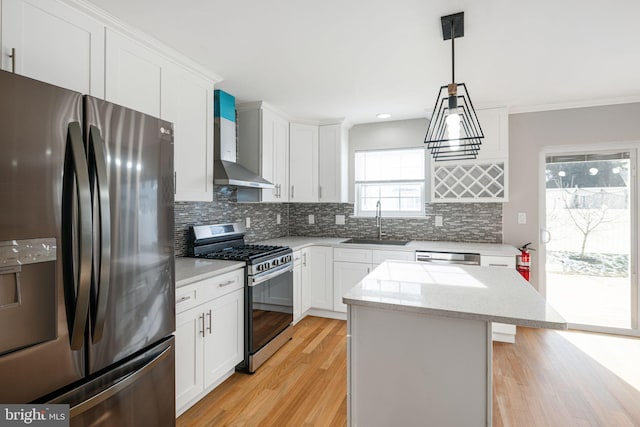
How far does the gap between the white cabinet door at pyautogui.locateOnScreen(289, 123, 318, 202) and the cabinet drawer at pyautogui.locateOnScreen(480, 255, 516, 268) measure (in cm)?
200

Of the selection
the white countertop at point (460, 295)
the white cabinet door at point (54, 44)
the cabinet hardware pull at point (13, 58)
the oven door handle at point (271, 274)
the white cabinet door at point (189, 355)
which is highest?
the white cabinet door at point (54, 44)

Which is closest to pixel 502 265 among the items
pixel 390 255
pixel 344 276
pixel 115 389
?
pixel 390 255

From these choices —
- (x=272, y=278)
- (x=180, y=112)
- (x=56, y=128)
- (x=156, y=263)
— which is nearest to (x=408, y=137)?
(x=272, y=278)

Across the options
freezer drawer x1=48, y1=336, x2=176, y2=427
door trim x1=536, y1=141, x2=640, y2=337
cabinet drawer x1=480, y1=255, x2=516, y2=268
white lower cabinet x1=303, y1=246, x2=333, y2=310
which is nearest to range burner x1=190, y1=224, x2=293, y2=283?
white lower cabinet x1=303, y1=246, x2=333, y2=310

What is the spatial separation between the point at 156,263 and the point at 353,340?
1053 mm

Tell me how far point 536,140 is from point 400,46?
7.56ft

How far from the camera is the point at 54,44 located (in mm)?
1548

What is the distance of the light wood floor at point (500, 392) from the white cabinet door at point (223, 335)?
0.19m

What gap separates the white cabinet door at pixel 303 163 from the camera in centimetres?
397

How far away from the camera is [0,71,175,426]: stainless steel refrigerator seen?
1.04 metres

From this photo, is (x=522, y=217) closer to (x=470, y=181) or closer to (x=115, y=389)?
(x=470, y=181)

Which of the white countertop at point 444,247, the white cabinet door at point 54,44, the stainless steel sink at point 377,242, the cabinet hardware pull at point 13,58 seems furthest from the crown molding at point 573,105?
the cabinet hardware pull at point 13,58

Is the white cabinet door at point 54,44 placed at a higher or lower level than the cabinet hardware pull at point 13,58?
higher

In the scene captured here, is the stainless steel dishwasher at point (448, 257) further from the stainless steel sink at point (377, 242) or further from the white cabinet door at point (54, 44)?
the white cabinet door at point (54, 44)
